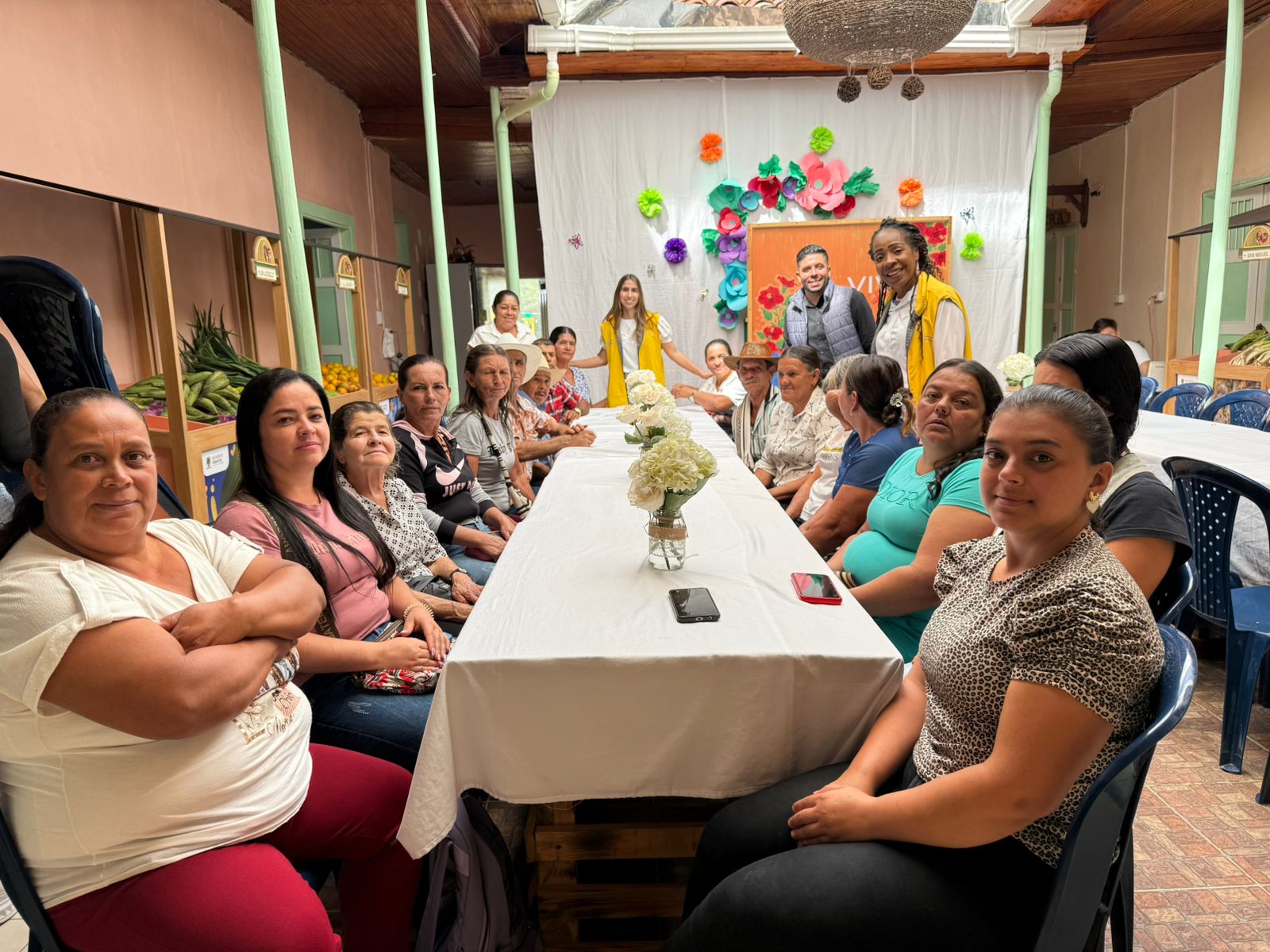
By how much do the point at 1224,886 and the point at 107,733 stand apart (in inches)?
91.8

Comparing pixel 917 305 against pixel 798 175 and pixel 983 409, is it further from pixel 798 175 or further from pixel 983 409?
pixel 798 175

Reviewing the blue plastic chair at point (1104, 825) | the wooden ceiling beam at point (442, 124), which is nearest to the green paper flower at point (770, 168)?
the wooden ceiling beam at point (442, 124)

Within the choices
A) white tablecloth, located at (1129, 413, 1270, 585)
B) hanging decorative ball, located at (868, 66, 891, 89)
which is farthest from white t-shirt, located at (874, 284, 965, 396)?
hanging decorative ball, located at (868, 66, 891, 89)

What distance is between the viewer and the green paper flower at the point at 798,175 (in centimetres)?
715

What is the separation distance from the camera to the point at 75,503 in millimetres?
1236

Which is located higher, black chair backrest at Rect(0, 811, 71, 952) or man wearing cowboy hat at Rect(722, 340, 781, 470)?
man wearing cowboy hat at Rect(722, 340, 781, 470)

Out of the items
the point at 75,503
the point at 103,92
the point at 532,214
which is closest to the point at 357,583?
the point at 75,503

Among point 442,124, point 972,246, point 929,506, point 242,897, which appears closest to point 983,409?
point 929,506

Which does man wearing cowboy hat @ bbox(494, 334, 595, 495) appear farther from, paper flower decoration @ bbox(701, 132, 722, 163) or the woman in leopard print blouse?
paper flower decoration @ bbox(701, 132, 722, 163)

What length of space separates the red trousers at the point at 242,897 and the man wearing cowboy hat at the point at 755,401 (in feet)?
10.7

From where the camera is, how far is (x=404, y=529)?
8.31 feet

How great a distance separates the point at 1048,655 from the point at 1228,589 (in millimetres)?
2000

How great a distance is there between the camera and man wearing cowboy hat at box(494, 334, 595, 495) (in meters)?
4.16

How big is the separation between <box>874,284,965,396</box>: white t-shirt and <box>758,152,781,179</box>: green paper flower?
347cm
